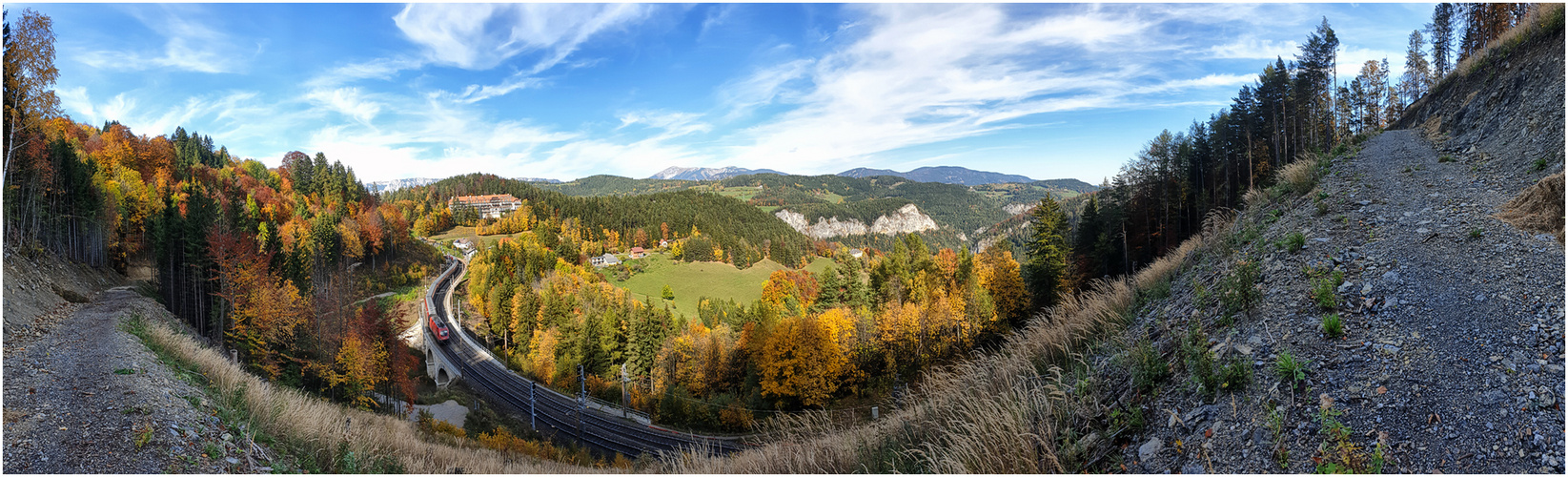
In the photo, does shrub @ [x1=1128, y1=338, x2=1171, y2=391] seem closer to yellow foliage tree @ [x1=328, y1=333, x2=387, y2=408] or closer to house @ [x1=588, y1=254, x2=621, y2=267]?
yellow foliage tree @ [x1=328, y1=333, x2=387, y2=408]

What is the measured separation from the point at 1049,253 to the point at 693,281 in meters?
Result: 60.0

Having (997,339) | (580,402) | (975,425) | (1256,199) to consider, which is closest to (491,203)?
(580,402)

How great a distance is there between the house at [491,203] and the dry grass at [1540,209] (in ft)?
464

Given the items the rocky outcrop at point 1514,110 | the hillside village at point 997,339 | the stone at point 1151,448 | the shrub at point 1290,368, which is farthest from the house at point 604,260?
the shrub at point 1290,368

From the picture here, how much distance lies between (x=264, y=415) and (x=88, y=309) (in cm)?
1873

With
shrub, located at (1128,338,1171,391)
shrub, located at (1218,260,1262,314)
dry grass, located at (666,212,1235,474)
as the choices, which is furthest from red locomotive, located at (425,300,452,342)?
shrub, located at (1218,260,1262,314)

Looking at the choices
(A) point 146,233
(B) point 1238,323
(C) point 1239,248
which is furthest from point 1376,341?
(A) point 146,233

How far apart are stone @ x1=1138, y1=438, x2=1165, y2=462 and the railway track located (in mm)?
18703

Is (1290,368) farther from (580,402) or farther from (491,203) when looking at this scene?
(491,203)

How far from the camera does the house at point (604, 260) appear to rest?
88062mm

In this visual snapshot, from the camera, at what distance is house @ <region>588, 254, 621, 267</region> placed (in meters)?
88.1

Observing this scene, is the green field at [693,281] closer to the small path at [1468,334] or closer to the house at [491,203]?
the house at [491,203]

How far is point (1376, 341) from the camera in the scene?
4.31 meters

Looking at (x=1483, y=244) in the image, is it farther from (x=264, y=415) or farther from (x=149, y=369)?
(x=149, y=369)
